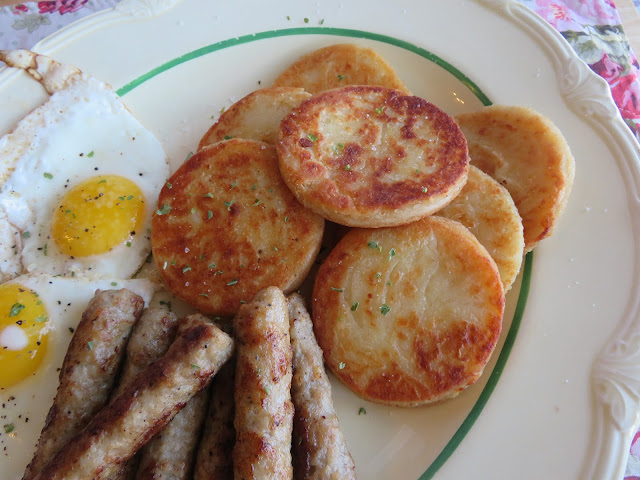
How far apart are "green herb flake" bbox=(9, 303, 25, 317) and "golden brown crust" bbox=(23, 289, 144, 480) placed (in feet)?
1.08

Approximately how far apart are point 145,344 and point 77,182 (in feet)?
3.68

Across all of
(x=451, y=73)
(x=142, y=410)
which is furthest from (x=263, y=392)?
(x=451, y=73)

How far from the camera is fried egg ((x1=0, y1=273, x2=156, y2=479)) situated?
2.20m

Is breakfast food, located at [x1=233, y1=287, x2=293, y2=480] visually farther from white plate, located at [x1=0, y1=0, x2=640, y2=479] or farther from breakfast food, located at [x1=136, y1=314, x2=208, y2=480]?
white plate, located at [x1=0, y1=0, x2=640, y2=479]

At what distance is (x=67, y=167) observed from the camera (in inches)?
108

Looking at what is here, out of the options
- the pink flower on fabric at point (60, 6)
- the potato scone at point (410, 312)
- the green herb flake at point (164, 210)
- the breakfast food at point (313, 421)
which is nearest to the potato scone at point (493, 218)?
the potato scone at point (410, 312)

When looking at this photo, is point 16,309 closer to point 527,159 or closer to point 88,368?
point 88,368

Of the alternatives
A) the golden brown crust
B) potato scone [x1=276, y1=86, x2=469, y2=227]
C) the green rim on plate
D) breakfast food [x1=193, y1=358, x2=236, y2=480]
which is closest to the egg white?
the green rim on plate

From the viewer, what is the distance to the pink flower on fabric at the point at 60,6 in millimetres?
3506

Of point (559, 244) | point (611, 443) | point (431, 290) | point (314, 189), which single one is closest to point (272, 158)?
point (314, 189)

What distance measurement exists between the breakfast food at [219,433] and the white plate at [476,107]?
1.63ft

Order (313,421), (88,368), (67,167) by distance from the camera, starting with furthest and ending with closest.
A: (67,167) < (88,368) < (313,421)

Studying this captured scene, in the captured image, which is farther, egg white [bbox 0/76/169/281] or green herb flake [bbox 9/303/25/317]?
egg white [bbox 0/76/169/281]

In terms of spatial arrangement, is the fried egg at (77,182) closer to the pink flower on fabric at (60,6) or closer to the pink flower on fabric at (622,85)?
the pink flower on fabric at (60,6)
